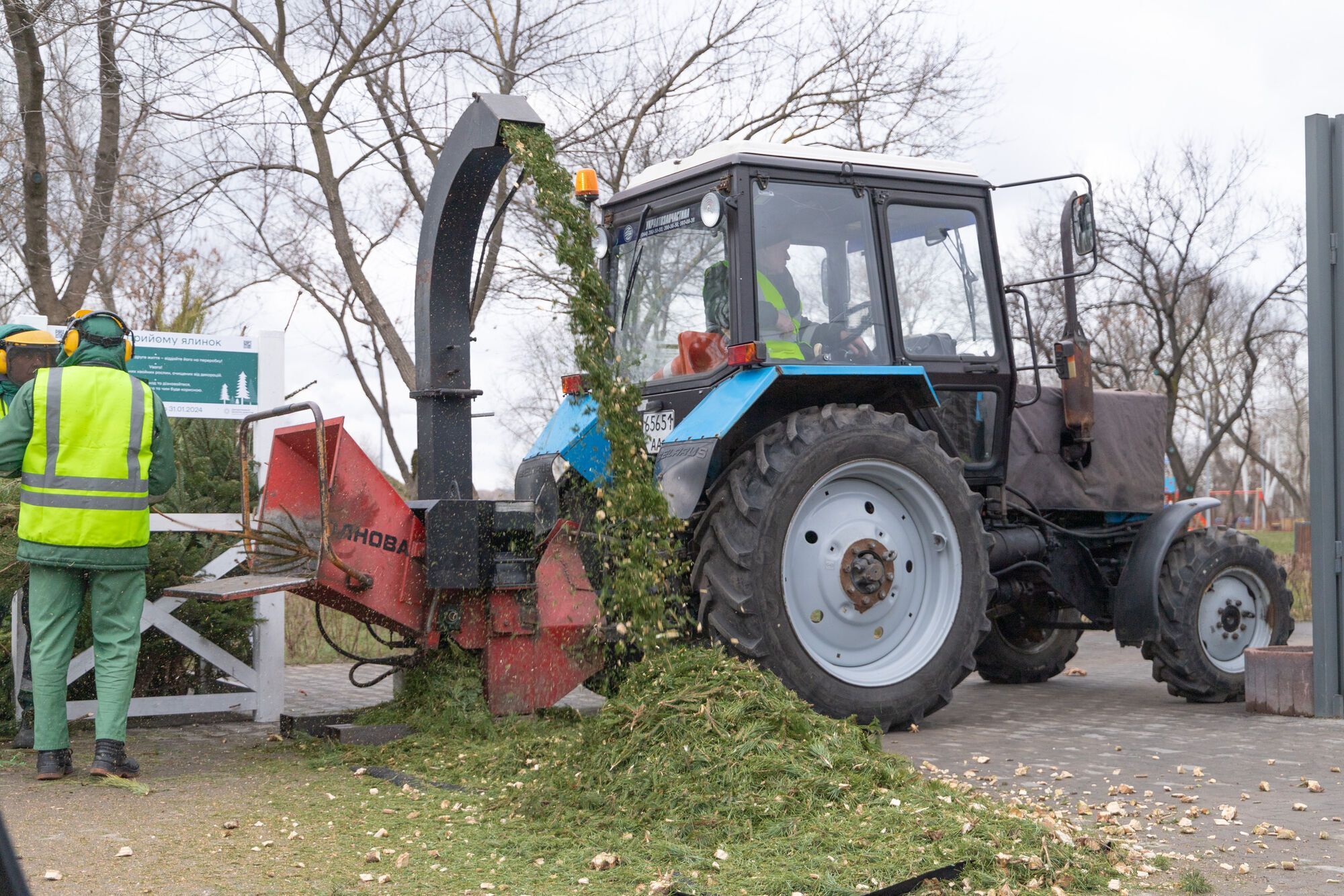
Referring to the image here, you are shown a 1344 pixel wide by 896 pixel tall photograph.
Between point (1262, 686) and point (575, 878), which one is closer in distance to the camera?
point (575, 878)

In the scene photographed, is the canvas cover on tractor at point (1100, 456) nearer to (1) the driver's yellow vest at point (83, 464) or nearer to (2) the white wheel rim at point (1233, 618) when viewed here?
(2) the white wheel rim at point (1233, 618)

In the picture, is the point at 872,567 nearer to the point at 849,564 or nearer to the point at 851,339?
the point at 849,564

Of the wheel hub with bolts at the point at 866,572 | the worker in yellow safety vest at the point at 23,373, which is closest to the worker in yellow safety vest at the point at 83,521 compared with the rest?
the worker in yellow safety vest at the point at 23,373

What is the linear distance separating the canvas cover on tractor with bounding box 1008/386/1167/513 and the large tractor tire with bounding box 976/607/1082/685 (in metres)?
1.11

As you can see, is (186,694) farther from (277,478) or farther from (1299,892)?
(1299,892)

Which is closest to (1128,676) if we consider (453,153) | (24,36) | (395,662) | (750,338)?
(750,338)

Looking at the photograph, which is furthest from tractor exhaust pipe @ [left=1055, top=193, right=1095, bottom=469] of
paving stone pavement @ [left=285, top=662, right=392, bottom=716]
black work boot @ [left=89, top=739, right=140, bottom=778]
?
black work boot @ [left=89, top=739, right=140, bottom=778]

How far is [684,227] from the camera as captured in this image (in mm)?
6789

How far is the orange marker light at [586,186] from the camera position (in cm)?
596

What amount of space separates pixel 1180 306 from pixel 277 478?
22834 millimetres

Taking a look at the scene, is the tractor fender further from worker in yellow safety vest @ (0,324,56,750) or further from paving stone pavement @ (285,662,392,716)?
worker in yellow safety vest @ (0,324,56,750)

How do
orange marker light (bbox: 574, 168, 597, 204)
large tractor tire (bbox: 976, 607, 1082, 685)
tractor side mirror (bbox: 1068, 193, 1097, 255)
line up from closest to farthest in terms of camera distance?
orange marker light (bbox: 574, 168, 597, 204) → tractor side mirror (bbox: 1068, 193, 1097, 255) → large tractor tire (bbox: 976, 607, 1082, 685)


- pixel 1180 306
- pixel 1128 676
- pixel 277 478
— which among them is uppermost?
pixel 1180 306

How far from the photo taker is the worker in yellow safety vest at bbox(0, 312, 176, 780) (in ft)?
17.9
